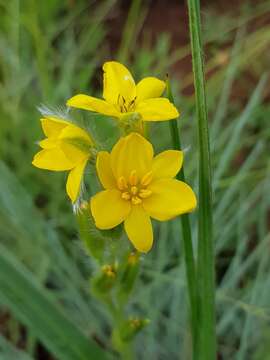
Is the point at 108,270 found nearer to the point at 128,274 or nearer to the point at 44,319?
the point at 128,274

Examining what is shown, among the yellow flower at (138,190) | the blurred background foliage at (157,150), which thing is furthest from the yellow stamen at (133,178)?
the blurred background foliage at (157,150)

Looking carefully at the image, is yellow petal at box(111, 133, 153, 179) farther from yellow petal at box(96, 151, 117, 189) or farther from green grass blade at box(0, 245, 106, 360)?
green grass blade at box(0, 245, 106, 360)

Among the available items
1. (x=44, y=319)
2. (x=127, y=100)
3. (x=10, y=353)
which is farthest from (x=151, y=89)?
(x=10, y=353)

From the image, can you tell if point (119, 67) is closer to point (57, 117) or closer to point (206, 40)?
point (57, 117)

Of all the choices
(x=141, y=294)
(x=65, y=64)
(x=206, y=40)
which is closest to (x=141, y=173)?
(x=141, y=294)

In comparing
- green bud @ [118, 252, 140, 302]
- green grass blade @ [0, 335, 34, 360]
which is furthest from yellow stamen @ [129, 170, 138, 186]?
green grass blade @ [0, 335, 34, 360]

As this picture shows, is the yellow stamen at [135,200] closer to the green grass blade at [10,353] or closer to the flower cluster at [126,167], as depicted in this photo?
the flower cluster at [126,167]
